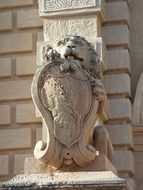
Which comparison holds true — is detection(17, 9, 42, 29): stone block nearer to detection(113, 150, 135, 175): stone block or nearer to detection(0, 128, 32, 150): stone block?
detection(0, 128, 32, 150): stone block

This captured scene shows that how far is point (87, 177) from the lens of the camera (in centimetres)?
666

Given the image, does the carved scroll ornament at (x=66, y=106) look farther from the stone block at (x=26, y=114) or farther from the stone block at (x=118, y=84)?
the stone block at (x=26, y=114)

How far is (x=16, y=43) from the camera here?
10062 millimetres

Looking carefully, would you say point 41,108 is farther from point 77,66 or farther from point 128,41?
point 128,41

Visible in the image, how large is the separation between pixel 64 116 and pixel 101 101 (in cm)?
42

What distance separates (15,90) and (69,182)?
3510 millimetres

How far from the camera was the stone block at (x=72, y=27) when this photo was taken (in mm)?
9375

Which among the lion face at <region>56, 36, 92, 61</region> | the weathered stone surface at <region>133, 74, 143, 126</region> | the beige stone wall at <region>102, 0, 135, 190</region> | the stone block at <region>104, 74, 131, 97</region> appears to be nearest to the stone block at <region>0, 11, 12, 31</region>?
the beige stone wall at <region>102, 0, 135, 190</region>

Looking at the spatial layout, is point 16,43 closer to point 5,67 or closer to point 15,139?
point 5,67

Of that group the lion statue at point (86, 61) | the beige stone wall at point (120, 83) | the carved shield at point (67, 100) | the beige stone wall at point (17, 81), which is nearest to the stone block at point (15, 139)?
the beige stone wall at point (17, 81)

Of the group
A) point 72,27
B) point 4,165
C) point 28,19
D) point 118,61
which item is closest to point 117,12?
point 118,61

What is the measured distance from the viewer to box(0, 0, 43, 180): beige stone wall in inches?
381

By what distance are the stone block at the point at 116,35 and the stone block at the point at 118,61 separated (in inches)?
3.6

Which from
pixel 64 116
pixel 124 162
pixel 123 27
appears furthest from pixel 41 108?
pixel 123 27
